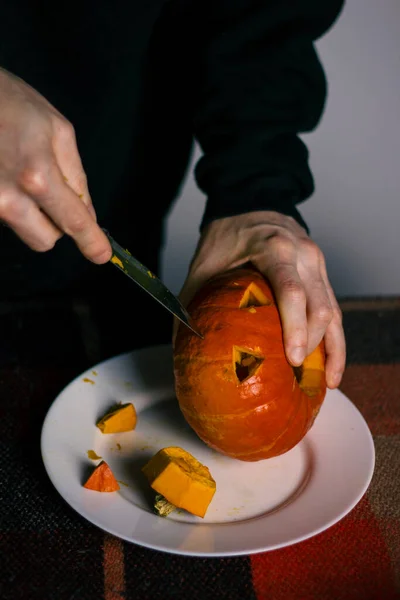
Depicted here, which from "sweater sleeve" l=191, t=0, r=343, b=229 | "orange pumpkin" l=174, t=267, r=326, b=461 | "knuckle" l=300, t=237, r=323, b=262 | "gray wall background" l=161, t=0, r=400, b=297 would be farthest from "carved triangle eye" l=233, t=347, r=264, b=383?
"gray wall background" l=161, t=0, r=400, b=297

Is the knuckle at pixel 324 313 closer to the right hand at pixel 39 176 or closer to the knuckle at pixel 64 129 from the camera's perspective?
the right hand at pixel 39 176

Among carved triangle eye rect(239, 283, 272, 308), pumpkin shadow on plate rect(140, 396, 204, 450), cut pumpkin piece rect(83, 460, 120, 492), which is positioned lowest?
pumpkin shadow on plate rect(140, 396, 204, 450)

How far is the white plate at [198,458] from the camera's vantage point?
0.85m

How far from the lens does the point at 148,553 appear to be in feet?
2.80

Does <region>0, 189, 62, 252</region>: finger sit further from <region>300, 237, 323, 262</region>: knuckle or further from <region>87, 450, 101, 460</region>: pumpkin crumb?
<region>300, 237, 323, 262</region>: knuckle

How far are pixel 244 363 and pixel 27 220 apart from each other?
381mm

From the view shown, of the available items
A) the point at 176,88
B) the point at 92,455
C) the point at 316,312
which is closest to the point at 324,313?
the point at 316,312

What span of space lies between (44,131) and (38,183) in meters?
0.06

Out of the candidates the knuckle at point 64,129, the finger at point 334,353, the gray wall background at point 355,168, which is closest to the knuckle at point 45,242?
the knuckle at point 64,129

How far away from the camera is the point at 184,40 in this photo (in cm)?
142

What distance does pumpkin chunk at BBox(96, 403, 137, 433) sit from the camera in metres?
1.05

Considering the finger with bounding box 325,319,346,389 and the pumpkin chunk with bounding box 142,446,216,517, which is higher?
the pumpkin chunk with bounding box 142,446,216,517

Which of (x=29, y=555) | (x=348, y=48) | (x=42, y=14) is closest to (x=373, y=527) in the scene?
(x=29, y=555)

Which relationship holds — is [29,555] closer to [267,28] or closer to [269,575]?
[269,575]
